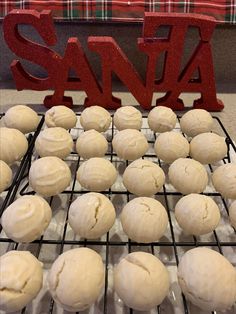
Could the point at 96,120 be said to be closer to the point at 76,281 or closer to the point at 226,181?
the point at 226,181

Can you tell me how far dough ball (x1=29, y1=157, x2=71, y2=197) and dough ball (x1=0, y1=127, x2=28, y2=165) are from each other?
9cm

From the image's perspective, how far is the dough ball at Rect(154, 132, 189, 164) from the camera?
76 centimetres

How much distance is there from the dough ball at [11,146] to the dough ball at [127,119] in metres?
0.24

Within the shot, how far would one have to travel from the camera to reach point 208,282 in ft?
1.58

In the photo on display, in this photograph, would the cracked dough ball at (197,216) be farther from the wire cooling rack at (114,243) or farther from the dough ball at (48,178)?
the dough ball at (48,178)

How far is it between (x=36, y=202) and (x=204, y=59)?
65 cm

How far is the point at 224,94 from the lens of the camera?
1.14 meters

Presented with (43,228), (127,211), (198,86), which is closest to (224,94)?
(198,86)

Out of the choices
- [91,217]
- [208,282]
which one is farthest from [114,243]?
[208,282]

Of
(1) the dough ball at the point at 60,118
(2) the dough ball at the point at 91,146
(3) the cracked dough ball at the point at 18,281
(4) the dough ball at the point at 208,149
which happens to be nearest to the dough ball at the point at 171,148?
(4) the dough ball at the point at 208,149

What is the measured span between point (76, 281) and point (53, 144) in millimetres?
356

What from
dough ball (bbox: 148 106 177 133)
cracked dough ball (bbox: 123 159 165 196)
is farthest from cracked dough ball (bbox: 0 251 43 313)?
dough ball (bbox: 148 106 177 133)

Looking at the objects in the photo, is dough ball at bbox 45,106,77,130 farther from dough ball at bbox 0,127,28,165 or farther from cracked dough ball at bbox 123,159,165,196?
cracked dough ball at bbox 123,159,165,196

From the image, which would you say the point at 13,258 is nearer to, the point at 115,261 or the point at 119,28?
the point at 115,261
